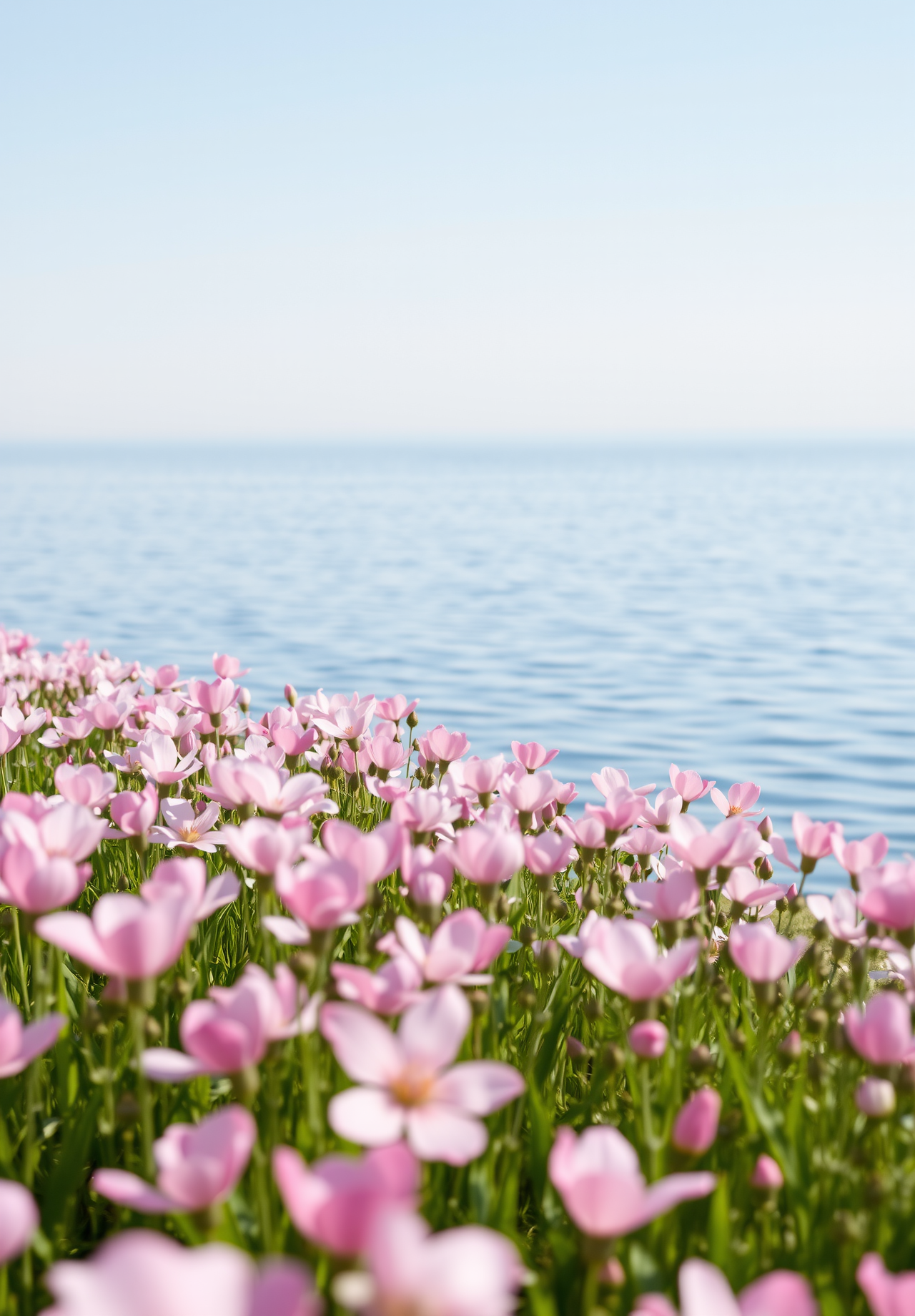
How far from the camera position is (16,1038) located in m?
1.54

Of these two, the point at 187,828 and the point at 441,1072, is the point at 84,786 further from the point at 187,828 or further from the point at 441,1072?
the point at 441,1072

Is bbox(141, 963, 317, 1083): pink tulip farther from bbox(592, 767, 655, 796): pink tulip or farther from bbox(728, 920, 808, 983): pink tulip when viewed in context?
bbox(592, 767, 655, 796): pink tulip

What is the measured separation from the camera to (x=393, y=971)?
1756 millimetres

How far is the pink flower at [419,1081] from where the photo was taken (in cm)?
143

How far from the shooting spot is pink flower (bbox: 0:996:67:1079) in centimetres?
152

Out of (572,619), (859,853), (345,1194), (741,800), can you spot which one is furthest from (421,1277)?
(572,619)

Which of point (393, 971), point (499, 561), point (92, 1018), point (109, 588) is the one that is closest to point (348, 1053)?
point (393, 971)

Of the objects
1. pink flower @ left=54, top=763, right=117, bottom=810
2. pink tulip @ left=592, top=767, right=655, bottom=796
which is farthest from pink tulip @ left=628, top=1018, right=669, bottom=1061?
pink flower @ left=54, top=763, right=117, bottom=810

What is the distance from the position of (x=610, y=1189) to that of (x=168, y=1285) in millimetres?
544

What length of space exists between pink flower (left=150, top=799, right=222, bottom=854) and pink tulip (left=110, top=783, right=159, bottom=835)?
0.15 m

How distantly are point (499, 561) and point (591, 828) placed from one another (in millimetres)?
25964

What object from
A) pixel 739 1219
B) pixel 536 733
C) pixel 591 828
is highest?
pixel 591 828

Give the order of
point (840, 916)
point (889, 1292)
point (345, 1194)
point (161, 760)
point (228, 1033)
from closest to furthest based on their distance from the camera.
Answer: point (345, 1194), point (889, 1292), point (228, 1033), point (840, 916), point (161, 760)

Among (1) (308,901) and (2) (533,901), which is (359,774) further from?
(1) (308,901)
